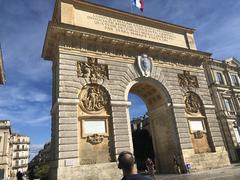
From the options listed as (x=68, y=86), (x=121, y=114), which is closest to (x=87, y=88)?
(x=68, y=86)

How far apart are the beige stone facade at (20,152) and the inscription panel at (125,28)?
6113 cm

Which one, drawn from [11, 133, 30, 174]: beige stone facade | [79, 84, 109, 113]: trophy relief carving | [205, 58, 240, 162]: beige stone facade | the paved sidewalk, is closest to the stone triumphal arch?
[79, 84, 109, 113]: trophy relief carving

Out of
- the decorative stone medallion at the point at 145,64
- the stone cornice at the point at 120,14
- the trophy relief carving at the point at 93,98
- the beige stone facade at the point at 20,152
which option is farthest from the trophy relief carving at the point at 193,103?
the beige stone facade at the point at 20,152

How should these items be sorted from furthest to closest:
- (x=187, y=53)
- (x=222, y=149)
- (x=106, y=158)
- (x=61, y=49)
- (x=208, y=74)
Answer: (x=208, y=74) → (x=187, y=53) → (x=222, y=149) → (x=61, y=49) → (x=106, y=158)

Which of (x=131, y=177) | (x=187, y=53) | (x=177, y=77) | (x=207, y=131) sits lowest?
(x=131, y=177)

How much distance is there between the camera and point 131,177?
8.40ft

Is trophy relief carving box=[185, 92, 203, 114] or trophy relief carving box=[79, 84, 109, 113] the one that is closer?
trophy relief carving box=[79, 84, 109, 113]

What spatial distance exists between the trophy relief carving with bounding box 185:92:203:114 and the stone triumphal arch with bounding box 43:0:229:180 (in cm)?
9

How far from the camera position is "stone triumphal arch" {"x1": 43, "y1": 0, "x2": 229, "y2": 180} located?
44.6 feet

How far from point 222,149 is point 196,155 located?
308cm

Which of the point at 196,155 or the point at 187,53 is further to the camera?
the point at 187,53

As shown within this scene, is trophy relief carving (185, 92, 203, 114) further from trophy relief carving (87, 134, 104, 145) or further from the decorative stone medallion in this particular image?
trophy relief carving (87, 134, 104, 145)

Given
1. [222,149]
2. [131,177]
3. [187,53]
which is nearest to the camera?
[131,177]

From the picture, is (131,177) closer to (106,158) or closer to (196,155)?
(106,158)
